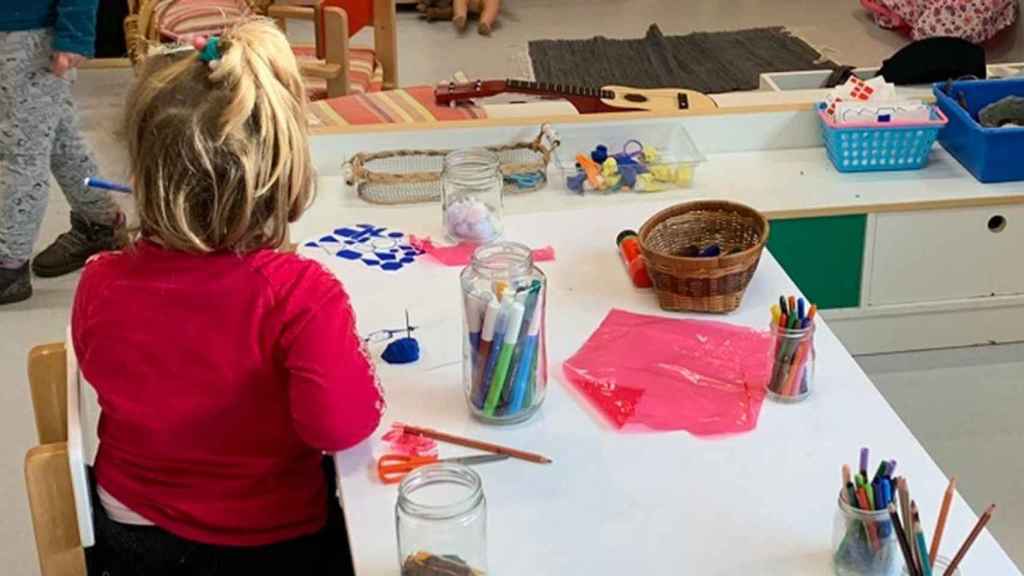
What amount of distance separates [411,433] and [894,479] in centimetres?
51

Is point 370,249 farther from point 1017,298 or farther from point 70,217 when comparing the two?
point 70,217

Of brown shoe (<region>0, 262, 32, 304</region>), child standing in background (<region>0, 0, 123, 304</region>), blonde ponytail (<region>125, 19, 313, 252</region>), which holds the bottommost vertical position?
brown shoe (<region>0, 262, 32, 304</region>)

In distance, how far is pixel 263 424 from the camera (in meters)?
1.41

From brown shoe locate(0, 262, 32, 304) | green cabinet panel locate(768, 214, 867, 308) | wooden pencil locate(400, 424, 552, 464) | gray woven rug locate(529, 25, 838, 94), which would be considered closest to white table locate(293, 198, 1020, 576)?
wooden pencil locate(400, 424, 552, 464)

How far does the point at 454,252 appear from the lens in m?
1.89

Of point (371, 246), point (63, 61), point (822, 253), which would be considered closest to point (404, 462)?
point (371, 246)

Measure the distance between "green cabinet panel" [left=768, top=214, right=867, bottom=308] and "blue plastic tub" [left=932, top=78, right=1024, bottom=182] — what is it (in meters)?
0.25

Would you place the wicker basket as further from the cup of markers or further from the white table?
the cup of markers

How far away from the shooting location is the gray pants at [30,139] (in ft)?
9.16

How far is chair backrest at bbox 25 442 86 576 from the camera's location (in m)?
1.39

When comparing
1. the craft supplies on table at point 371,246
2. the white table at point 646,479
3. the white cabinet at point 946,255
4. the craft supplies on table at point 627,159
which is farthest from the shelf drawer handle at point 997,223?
the craft supplies on table at point 371,246

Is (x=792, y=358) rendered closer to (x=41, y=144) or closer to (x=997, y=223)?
(x=997, y=223)

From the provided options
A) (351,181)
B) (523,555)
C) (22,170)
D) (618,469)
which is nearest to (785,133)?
(351,181)

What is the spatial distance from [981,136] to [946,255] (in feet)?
0.70
